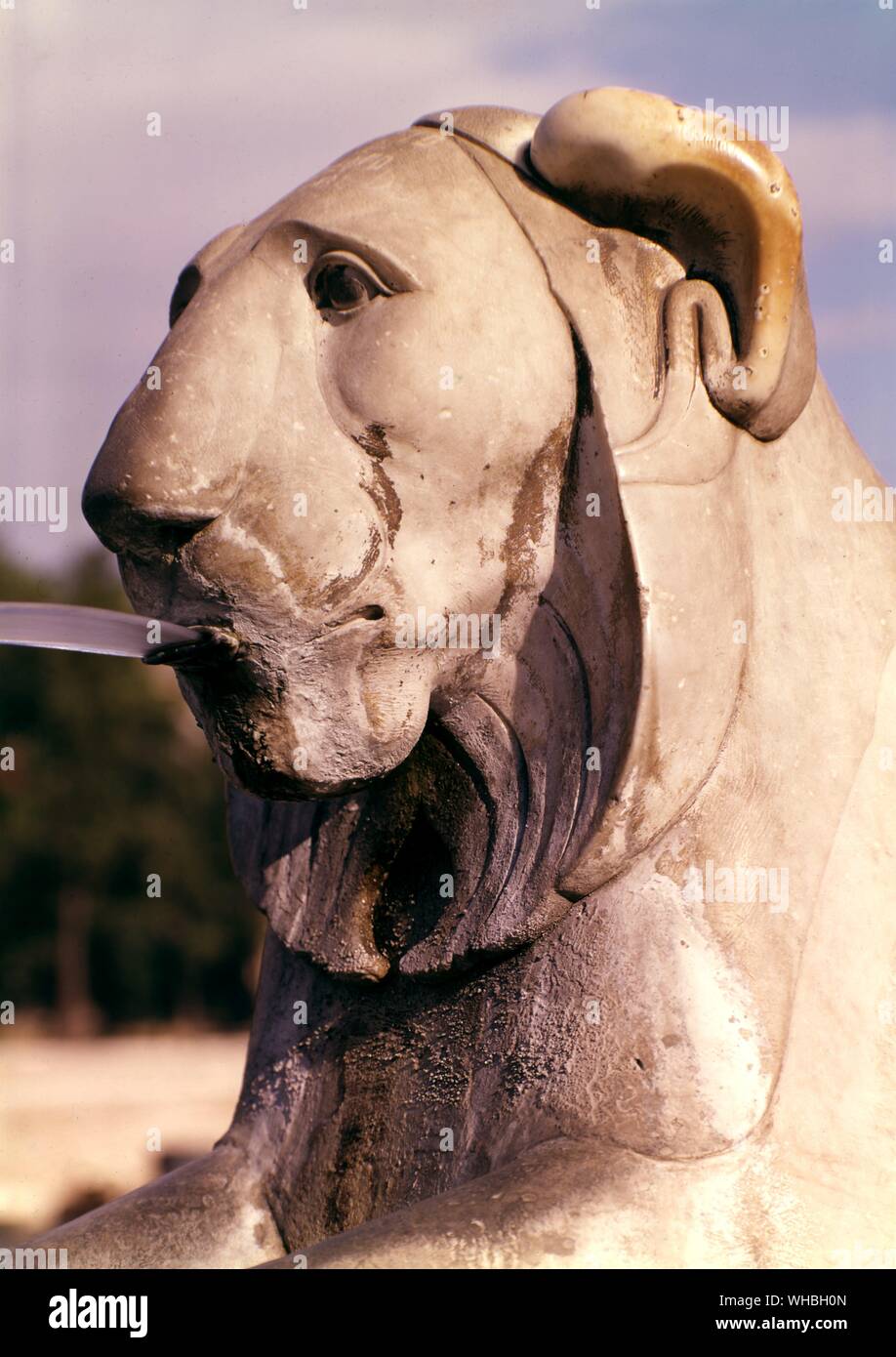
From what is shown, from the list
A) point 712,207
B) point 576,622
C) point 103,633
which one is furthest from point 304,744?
point 712,207

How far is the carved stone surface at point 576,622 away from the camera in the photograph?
240cm

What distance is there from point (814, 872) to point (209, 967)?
20.2 meters

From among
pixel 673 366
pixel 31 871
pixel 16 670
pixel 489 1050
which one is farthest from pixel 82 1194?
pixel 16 670

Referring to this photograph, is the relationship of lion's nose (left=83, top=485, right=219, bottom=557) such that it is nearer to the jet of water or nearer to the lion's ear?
the jet of water

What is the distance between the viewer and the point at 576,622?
2553 millimetres

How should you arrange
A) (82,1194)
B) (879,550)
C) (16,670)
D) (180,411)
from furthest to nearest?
(16,670) < (82,1194) < (879,550) < (180,411)

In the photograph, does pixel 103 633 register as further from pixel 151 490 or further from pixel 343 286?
pixel 343 286

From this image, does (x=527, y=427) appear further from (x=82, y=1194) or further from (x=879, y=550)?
(x=82, y=1194)

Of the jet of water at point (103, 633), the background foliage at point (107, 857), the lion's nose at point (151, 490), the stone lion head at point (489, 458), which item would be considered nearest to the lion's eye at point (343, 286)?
the stone lion head at point (489, 458)

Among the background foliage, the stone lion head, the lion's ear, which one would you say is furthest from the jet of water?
the background foliage

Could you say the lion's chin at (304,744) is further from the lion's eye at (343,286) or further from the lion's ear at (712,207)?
the lion's ear at (712,207)

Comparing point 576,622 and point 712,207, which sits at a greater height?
point 712,207

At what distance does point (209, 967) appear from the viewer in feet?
72.9

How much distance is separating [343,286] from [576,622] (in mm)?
540
